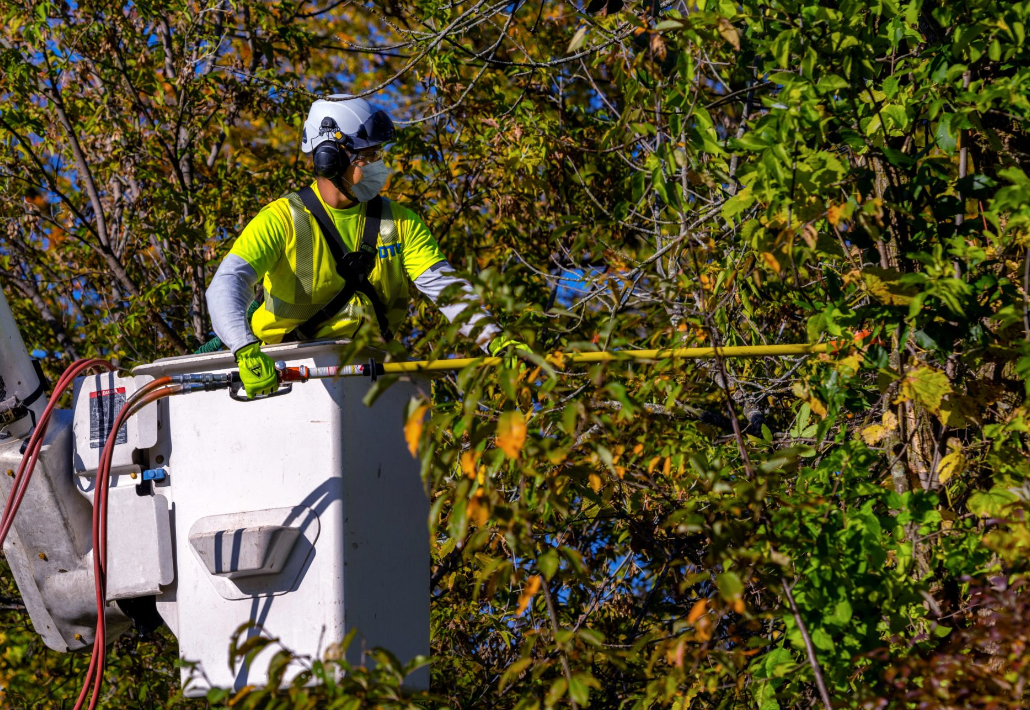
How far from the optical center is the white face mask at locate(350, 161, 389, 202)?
14.5 feet

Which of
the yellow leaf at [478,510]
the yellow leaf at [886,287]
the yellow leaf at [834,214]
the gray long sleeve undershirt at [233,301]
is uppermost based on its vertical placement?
the gray long sleeve undershirt at [233,301]

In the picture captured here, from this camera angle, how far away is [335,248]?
4.40 metres

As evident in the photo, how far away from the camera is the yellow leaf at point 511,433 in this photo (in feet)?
9.08

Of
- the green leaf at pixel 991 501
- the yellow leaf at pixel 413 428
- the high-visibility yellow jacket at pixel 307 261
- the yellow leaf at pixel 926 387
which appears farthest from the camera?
the high-visibility yellow jacket at pixel 307 261

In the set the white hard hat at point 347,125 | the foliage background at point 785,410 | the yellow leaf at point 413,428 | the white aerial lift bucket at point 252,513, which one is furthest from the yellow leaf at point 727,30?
the white hard hat at point 347,125

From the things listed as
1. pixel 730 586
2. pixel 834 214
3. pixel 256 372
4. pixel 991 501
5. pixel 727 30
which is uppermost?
pixel 727 30

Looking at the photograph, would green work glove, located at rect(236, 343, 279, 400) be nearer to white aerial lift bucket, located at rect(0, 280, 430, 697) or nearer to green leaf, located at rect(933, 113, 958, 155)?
white aerial lift bucket, located at rect(0, 280, 430, 697)

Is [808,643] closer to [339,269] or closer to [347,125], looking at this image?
[339,269]

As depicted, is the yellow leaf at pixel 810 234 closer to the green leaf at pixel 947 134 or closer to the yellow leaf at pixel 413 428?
the green leaf at pixel 947 134

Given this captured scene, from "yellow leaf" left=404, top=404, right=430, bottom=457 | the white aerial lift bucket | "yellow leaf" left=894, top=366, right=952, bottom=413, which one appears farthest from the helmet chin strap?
"yellow leaf" left=894, top=366, right=952, bottom=413

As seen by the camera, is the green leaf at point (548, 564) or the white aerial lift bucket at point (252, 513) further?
the white aerial lift bucket at point (252, 513)

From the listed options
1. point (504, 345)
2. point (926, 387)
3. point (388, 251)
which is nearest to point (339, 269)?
point (388, 251)

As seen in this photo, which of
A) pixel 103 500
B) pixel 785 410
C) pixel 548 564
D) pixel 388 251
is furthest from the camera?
pixel 785 410

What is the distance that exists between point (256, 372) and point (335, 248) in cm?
76
